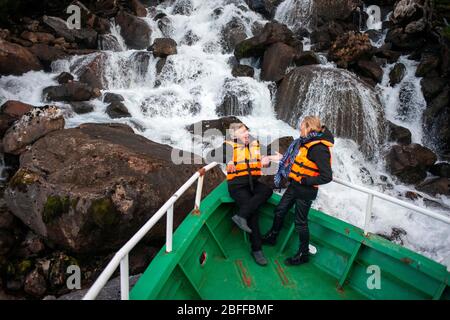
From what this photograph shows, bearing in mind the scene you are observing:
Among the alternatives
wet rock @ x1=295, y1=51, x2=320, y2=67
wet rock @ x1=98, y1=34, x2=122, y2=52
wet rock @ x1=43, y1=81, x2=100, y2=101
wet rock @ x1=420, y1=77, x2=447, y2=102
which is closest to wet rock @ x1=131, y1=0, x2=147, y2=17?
wet rock @ x1=98, y1=34, x2=122, y2=52

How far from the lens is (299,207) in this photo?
4113 mm

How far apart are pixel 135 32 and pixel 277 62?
8.27m

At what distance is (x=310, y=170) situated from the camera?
392 cm

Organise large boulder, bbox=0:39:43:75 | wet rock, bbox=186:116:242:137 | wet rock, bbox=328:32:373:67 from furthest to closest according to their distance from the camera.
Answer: wet rock, bbox=328:32:373:67 < large boulder, bbox=0:39:43:75 < wet rock, bbox=186:116:242:137

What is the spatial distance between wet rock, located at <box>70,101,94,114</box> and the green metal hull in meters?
8.59

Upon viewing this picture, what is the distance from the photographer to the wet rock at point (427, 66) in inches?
545

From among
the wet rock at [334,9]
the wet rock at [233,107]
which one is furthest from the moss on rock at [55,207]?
the wet rock at [334,9]

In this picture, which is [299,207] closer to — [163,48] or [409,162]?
[409,162]

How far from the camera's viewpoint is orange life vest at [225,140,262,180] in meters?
4.43

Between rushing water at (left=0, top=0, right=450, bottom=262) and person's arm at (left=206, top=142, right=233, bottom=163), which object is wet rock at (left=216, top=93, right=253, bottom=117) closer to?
rushing water at (left=0, top=0, right=450, bottom=262)

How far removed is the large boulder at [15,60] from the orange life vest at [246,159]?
1211 centimetres
